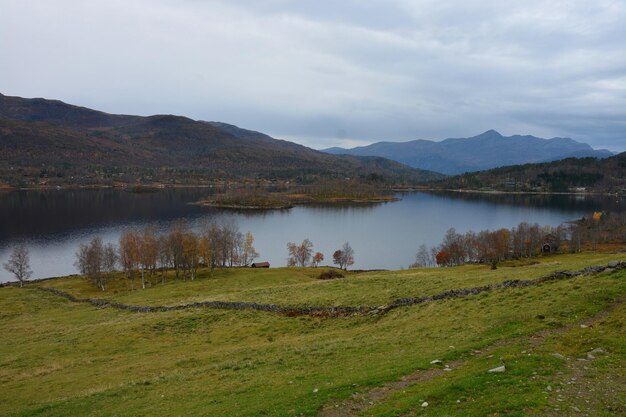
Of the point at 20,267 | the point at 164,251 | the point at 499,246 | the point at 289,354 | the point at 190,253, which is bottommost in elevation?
the point at 20,267

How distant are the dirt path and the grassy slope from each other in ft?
1.85

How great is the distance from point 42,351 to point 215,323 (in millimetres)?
15461

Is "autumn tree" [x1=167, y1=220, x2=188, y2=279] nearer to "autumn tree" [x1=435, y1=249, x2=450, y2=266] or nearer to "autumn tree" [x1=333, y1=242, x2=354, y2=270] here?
"autumn tree" [x1=333, y1=242, x2=354, y2=270]

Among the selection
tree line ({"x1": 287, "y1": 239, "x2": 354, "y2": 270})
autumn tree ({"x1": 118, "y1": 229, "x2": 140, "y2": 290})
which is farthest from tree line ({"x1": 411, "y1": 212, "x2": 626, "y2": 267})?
autumn tree ({"x1": 118, "y1": 229, "x2": 140, "y2": 290})

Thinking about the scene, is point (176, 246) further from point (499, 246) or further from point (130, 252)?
point (499, 246)

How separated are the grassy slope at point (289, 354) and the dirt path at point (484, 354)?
0.56m

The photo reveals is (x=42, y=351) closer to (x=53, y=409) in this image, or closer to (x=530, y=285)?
(x=53, y=409)

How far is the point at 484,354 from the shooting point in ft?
65.6

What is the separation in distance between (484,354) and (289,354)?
41.1 feet

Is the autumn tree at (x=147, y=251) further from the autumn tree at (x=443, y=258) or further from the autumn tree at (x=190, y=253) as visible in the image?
the autumn tree at (x=443, y=258)

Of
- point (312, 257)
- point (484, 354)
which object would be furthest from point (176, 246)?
point (484, 354)

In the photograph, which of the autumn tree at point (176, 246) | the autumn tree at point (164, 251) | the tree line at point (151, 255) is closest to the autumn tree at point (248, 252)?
the tree line at point (151, 255)

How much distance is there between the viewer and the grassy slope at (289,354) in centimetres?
1769

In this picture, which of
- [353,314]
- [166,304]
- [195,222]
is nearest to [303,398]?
[353,314]
